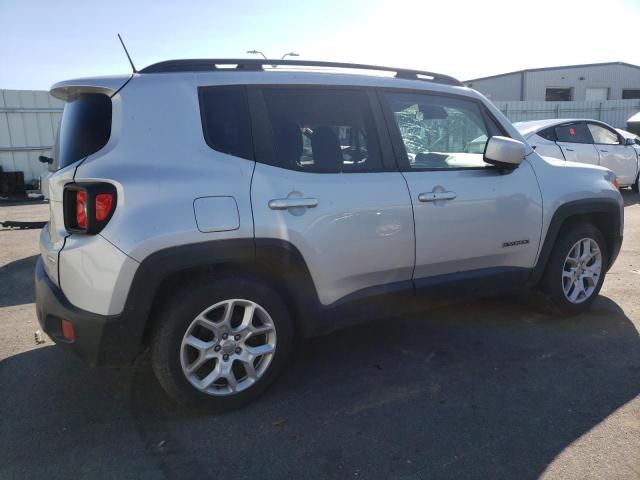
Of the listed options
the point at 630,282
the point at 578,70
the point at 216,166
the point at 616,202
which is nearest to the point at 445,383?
the point at 216,166

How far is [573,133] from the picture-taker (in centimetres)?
1015

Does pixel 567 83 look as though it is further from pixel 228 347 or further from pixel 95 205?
pixel 95 205

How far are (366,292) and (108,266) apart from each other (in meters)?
1.52

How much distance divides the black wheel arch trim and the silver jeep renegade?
0.98ft

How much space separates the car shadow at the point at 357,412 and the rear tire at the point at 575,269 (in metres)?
0.30

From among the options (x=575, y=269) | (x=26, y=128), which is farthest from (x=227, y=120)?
(x=26, y=128)

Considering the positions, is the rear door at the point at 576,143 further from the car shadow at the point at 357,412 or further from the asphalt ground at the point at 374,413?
the car shadow at the point at 357,412

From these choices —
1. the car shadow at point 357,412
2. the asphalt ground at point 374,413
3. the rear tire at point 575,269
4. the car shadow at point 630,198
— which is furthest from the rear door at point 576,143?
the car shadow at point 357,412

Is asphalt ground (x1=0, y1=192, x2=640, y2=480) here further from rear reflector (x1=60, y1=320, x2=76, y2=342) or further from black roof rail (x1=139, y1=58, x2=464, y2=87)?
black roof rail (x1=139, y1=58, x2=464, y2=87)

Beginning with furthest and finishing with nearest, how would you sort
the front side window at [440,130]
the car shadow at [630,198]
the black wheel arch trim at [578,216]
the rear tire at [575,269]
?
1. the car shadow at [630,198]
2. the rear tire at [575,269]
3. the black wheel arch trim at [578,216]
4. the front side window at [440,130]

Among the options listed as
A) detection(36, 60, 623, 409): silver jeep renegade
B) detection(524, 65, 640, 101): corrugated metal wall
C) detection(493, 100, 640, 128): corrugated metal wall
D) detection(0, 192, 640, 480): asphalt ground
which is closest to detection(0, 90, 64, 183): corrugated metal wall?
detection(0, 192, 640, 480): asphalt ground

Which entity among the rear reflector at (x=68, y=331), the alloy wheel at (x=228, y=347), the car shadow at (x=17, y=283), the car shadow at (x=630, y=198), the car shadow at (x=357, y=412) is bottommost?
the car shadow at (x=357, y=412)

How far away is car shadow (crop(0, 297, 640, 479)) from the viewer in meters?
2.45

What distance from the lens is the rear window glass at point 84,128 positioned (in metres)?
2.66
